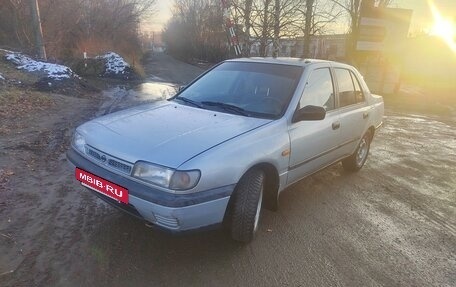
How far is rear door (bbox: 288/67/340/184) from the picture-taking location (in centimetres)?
388

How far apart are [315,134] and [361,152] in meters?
2.12

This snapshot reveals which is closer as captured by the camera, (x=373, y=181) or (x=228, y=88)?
(x=228, y=88)

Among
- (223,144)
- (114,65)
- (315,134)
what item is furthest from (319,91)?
(114,65)

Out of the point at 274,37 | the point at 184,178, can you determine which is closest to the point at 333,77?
the point at 184,178

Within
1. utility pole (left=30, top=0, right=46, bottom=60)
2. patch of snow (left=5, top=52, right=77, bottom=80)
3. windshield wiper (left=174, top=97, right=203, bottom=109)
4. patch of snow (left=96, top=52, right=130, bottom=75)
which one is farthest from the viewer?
patch of snow (left=96, top=52, right=130, bottom=75)

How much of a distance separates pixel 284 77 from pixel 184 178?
79.6 inches

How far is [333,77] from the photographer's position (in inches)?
188

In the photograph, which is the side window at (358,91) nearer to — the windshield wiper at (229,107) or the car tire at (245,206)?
the windshield wiper at (229,107)

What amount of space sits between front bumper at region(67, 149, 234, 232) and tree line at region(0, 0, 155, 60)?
19.7 m

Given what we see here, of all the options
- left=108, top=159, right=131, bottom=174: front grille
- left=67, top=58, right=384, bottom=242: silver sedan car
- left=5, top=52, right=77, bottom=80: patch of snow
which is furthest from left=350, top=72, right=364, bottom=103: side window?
left=5, top=52, right=77, bottom=80: patch of snow

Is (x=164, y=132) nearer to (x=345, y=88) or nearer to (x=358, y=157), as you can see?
(x=345, y=88)

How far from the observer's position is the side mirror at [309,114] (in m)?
3.79

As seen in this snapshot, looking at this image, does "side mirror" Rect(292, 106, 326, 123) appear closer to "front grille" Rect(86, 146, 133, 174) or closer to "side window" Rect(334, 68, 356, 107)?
"side window" Rect(334, 68, 356, 107)

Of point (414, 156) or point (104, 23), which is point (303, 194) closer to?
point (414, 156)
